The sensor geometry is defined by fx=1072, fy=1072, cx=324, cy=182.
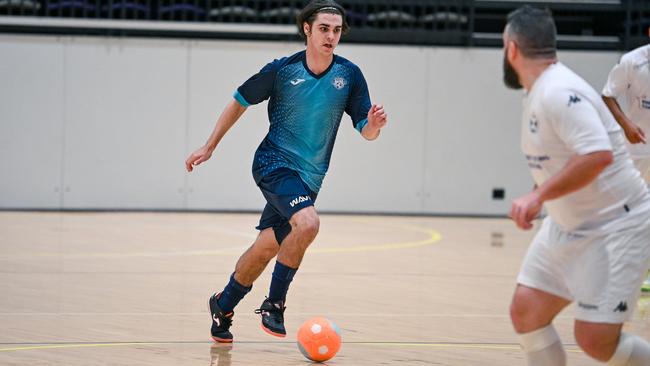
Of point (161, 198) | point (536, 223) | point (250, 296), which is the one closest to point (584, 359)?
point (250, 296)

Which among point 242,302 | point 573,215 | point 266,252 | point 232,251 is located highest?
point 573,215

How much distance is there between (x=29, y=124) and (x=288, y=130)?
10.6m

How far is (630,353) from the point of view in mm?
4738

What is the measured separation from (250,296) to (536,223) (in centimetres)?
828

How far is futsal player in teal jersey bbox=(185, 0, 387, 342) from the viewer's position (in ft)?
22.4

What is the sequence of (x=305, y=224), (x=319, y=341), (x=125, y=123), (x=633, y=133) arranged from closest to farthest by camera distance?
1. (x=319, y=341)
2. (x=305, y=224)
3. (x=633, y=133)
4. (x=125, y=123)

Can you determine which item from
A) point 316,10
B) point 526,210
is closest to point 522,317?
point 526,210

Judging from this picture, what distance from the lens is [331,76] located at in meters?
6.99

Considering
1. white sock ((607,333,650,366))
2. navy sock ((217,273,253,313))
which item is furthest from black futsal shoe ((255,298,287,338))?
white sock ((607,333,650,366))

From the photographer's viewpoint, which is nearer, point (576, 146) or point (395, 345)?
point (576, 146)

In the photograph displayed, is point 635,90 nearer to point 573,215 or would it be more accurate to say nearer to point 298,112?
point 298,112

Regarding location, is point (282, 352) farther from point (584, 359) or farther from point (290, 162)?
point (584, 359)

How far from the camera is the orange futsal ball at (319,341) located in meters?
6.30

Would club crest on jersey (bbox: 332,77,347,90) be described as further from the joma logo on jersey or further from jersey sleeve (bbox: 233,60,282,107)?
the joma logo on jersey
